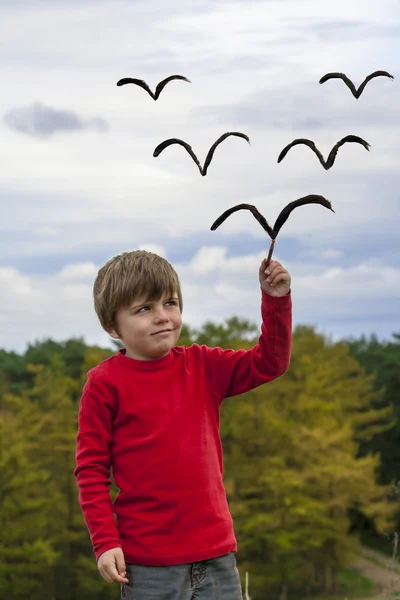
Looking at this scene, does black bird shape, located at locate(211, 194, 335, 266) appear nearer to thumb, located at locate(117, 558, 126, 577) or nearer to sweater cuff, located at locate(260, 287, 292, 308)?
sweater cuff, located at locate(260, 287, 292, 308)

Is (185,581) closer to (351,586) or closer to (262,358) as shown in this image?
(262,358)

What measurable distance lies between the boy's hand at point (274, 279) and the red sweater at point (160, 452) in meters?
0.03

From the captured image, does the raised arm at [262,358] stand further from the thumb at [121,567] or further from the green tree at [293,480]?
the green tree at [293,480]

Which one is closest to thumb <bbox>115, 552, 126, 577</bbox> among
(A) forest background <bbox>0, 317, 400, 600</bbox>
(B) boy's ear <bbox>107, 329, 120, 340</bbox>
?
(B) boy's ear <bbox>107, 329, 120, 340</bbox>

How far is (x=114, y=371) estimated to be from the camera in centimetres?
382

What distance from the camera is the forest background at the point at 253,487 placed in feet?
99.1

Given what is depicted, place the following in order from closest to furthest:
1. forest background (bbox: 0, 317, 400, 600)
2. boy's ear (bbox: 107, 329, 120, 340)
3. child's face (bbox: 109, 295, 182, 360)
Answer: child's face (bbox: 109, 295, 182, 360), boy's ear (bbox: 107, 329, 120, 340), forest background (bbox: 0, 317, 400, 600)

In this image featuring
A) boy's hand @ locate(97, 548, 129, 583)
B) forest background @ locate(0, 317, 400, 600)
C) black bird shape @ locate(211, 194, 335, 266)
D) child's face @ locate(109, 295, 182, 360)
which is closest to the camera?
black bird shape @ locate(211, 194, 335, 266)

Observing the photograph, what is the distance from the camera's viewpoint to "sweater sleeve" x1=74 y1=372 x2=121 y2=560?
371cm

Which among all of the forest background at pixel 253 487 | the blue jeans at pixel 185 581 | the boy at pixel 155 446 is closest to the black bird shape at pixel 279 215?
the boy at pixel 155 446

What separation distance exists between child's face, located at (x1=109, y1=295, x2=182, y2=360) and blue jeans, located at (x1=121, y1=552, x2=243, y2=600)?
0.78 m

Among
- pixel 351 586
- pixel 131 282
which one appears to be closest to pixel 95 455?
pixel 131 282

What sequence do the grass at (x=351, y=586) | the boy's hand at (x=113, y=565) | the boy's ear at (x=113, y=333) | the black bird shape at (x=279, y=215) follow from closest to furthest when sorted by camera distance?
the black bird shape at (x=279, y=215), the boy's hand at (x=113, y=565), the boy's ear at (x=113, y=333), the grass at (x=351, y=586)

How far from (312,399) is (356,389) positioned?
6.33 metres
